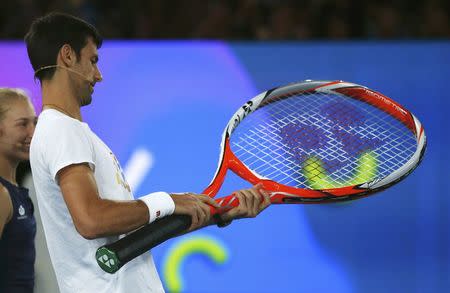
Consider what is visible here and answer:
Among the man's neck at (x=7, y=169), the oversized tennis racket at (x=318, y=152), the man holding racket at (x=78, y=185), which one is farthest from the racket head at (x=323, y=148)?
the man's neck at (x=7, y=169)

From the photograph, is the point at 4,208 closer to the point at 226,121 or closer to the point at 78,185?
the point at 78,185

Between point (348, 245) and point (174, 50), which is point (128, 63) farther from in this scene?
point (348, 245)

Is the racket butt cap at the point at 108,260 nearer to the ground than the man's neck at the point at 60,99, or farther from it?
nearer to the ground

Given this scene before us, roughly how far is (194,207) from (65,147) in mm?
424

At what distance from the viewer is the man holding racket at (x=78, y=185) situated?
94.3 inches

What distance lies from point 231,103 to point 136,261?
2788 millimetres

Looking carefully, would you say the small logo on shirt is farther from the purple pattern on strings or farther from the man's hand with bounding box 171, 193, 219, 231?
the purple pattern on strings

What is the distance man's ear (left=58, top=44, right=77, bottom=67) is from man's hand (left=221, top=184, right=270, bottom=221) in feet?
2.12

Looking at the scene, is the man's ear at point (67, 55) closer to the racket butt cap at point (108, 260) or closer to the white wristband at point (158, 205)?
the white wristband at point (158, 205)

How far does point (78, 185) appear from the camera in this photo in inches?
93.5

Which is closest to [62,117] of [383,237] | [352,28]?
[383,237]

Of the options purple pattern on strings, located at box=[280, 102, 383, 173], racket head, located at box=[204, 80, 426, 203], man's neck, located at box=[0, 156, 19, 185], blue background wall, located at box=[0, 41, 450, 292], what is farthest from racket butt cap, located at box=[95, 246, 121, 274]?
blue background wall, located at box=[0, 41, 450, 292]

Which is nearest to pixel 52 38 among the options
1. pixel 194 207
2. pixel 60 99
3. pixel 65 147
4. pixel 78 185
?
pixel 60 99

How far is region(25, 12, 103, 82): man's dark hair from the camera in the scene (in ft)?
8.55
